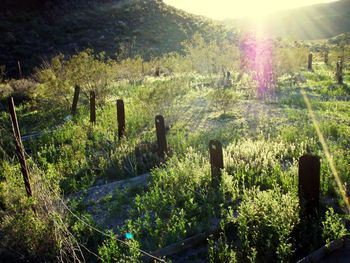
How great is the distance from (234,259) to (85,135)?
7.35 metres

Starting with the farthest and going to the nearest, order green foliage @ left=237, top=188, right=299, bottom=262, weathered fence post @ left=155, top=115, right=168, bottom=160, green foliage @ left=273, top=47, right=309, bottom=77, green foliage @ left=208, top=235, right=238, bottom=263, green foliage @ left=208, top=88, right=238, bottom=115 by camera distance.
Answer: green foliage @ left=273, top=47, right=309, bottom=77, green foliage @ left=208, top=88, right=238, bottom=115, weathered fence post @ left=155, top=115, right=168, bottom=160, green foliage @ left=237, top=188, right=299, bottom=262, green foliage @ left=208, top=235, right=238, bottom=263

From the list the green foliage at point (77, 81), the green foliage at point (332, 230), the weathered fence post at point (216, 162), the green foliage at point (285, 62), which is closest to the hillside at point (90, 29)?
the green foliage at point (285, 62)

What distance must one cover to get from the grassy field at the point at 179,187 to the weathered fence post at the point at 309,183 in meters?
0.15

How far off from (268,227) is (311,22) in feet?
425

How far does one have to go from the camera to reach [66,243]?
15.4ft

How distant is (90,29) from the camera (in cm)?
4581

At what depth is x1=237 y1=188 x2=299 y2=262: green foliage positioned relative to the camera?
4230 mm

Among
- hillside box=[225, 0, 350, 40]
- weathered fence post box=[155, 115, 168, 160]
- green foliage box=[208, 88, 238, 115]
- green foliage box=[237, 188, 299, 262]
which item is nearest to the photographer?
green foliage box=[237, 188, 299, 262]

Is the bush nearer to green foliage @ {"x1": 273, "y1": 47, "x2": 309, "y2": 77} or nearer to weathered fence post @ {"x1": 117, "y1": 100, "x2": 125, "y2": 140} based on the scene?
weathered fence post @ {"x1": 117, "y1": 100, "x2": 125, "y2": 140}

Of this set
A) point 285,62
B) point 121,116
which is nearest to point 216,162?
point 121,116

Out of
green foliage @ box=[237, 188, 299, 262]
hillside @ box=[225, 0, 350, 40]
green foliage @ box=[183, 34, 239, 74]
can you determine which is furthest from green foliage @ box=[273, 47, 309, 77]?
hillside @ box=[225, 0, 350, 40]

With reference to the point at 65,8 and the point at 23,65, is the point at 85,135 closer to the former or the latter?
the point at 23,65

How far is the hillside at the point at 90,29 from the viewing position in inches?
1594

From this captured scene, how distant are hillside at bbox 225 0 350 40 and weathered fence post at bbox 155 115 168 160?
9580cm
